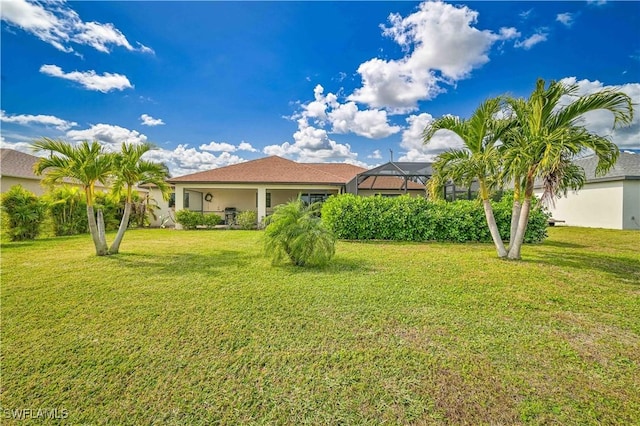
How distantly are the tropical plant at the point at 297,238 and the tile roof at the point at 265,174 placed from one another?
10.3m

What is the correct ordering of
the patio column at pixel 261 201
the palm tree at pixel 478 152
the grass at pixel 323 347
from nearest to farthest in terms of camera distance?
the grass at pixel 323 347, the palm tree at pixel 478 152, the patio column at pixel 261 201

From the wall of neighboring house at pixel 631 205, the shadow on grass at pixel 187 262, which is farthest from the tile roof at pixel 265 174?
the wall of neighboring house at pixel 631 205

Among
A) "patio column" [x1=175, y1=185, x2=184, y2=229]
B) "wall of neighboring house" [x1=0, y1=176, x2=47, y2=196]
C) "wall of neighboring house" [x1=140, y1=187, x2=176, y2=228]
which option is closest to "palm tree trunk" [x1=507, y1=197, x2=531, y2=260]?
"patio column" [x1=175, y1=185, x2=184, y2=229]

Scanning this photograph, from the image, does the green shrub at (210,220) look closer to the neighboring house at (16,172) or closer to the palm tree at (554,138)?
the neighboring house at (16,172)

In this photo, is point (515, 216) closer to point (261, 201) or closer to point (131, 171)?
point (131, 171)

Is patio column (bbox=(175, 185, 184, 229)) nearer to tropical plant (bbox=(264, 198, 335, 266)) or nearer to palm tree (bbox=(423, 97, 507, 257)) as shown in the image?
tropical plant (bbox=(264, 198, 335, 266))

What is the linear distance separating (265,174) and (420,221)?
35.7 ft

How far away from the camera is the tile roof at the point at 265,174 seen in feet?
56.5

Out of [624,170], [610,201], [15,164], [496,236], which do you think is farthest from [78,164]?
[624,170]

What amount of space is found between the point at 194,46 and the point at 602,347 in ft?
48.0

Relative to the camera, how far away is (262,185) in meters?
17.4

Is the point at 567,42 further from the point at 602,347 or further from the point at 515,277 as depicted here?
the point at 602,347

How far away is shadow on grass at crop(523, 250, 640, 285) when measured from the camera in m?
6.29

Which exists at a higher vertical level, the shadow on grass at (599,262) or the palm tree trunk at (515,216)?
the palm tree trunk at (515,216)
